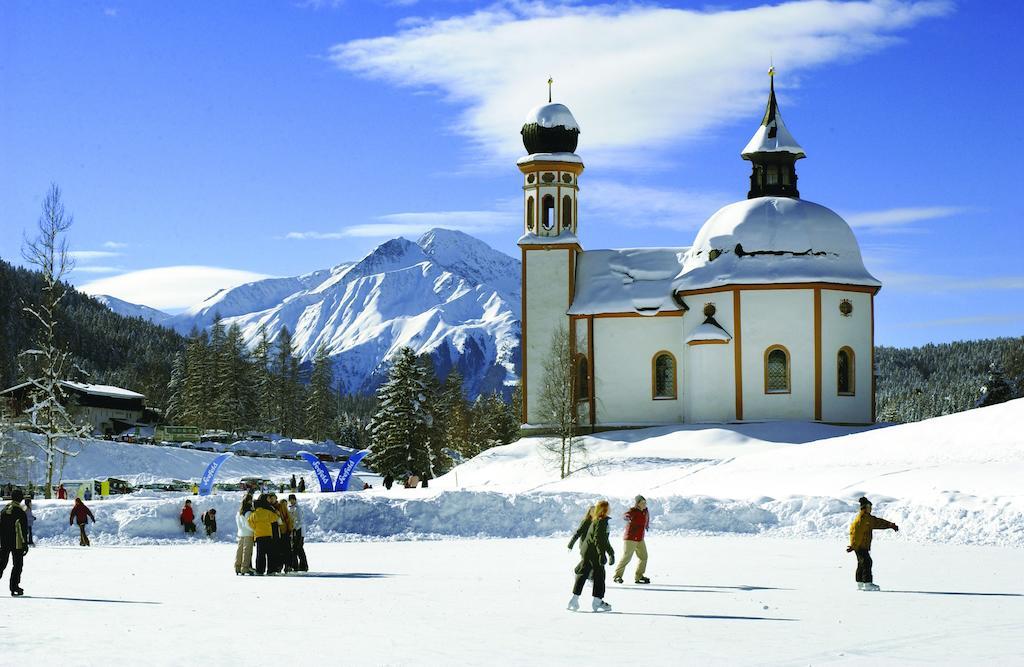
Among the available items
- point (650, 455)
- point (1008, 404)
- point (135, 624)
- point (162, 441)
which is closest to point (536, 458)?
point (650, 455)

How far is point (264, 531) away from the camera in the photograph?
21.8m

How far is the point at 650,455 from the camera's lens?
48.8 m

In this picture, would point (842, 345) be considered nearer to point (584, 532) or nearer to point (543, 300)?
Result: point (543, 300)

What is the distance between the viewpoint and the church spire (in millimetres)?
58688

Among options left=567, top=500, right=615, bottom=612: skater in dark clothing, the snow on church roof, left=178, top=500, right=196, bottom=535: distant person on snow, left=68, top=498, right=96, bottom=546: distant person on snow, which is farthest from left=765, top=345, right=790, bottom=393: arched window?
left=567, top=500, right=615, bottom=612: skater in dark clothing

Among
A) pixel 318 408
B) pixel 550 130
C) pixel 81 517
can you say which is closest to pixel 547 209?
pixel 550 130

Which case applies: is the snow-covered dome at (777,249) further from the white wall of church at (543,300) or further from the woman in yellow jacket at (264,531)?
the woman in yellow jacket at (264,531)

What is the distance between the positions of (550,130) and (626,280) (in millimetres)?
7492

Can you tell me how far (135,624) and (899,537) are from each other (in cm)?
1895

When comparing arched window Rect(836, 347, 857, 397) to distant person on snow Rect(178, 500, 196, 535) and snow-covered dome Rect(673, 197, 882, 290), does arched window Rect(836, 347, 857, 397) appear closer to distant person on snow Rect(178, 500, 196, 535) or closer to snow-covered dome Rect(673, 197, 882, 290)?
snow-covered dome Rect(673, 197, 882, 290)

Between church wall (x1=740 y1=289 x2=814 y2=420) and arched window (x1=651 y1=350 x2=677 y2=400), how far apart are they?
333 centimetres

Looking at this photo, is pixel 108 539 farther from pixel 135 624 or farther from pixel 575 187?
pixel 575 187

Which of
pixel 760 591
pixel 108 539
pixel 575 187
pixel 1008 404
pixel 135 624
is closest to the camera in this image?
pixel 135 624

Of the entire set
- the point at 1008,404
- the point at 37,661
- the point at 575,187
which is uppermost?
the point at 575,187
